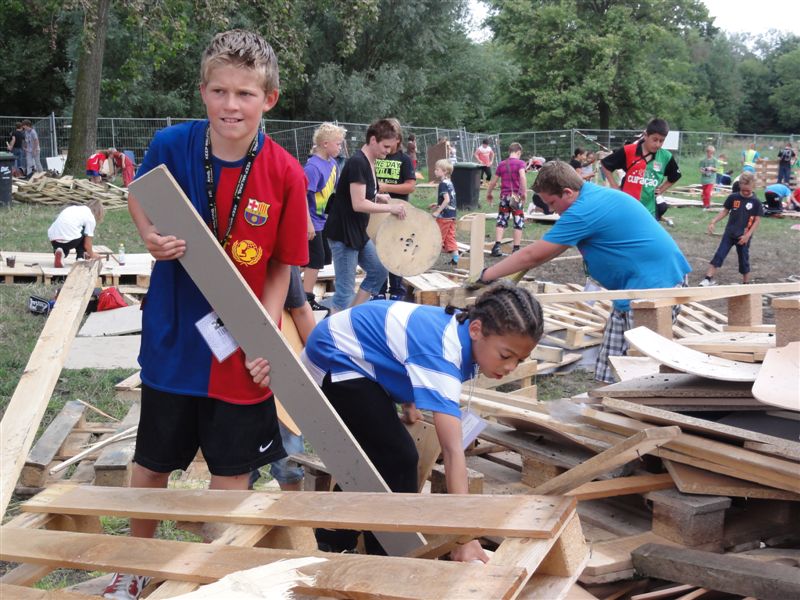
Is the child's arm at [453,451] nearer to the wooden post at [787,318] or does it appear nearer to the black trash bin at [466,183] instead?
the wooden post at [787,318]

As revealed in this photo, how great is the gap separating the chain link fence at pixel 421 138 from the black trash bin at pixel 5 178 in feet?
28.1

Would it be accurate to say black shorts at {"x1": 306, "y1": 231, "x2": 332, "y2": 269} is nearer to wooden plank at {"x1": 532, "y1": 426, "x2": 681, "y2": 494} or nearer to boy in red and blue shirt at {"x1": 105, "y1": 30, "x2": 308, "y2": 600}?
boy in red and blue shirt at {"x1": 105, "y1": 30, "x2": 308, "y2": 600}

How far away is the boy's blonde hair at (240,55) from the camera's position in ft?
8.95

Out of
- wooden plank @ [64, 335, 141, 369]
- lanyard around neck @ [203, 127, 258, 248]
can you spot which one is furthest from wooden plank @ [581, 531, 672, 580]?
wooden plank @ [64, 335, 141, 369]

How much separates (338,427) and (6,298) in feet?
25.0

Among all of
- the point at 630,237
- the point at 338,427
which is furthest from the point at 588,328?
the point at 338,427

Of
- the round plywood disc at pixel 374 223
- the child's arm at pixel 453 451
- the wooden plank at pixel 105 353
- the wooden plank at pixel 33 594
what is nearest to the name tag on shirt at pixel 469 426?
the child's arm at pixel 453 451

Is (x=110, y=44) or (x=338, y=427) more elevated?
(x=110, y=44)

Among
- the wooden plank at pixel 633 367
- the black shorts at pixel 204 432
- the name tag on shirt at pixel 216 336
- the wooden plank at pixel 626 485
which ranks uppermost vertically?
the name tag on shirt at pixel 216 336

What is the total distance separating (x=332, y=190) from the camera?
897 cm

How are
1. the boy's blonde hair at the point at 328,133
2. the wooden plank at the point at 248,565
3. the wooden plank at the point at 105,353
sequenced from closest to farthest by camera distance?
the wooden plank at the point at 248,565 < the wooden plank at the point at 105,353 < the boy's blonde hair at the point at 328,133

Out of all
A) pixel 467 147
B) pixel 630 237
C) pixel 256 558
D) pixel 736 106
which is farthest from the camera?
pixel 736 106

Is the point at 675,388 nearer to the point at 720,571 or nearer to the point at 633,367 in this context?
the point at 633,367

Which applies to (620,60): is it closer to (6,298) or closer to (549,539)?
(6,298)
